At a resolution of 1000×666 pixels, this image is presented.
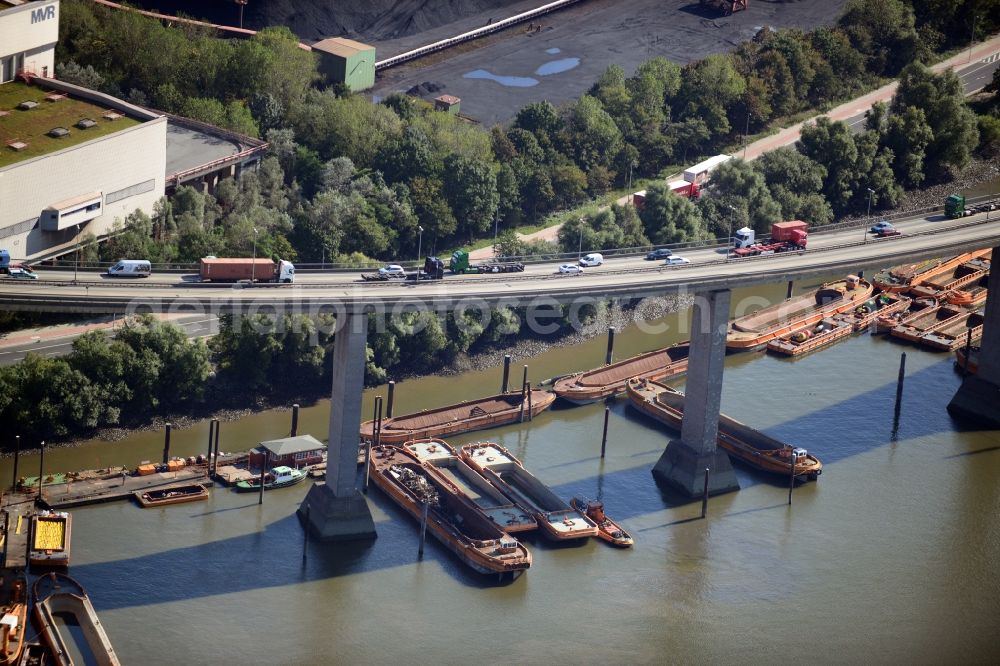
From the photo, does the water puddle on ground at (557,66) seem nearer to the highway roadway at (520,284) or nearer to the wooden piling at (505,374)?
the highway roadway at (520,284)

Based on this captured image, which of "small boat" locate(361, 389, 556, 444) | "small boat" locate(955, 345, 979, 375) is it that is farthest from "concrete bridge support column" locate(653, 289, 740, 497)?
"small boat" locate(955, 345, 979, 375)

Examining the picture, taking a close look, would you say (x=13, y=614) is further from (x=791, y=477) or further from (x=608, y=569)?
(x=791, y=477)

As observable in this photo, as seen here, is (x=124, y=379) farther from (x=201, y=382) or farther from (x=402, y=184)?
(x=402, y=184)

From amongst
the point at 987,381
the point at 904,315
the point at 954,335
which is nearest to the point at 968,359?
the point at 987,381

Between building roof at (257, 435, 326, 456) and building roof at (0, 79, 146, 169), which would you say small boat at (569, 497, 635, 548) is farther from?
building roof at (0, 79, 146, 169)

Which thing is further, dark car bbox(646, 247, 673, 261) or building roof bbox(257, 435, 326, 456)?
dark car bbox(646, 247, 673, 261)

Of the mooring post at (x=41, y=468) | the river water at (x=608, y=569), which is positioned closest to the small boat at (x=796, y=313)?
the river water at (x=608, y=569)
